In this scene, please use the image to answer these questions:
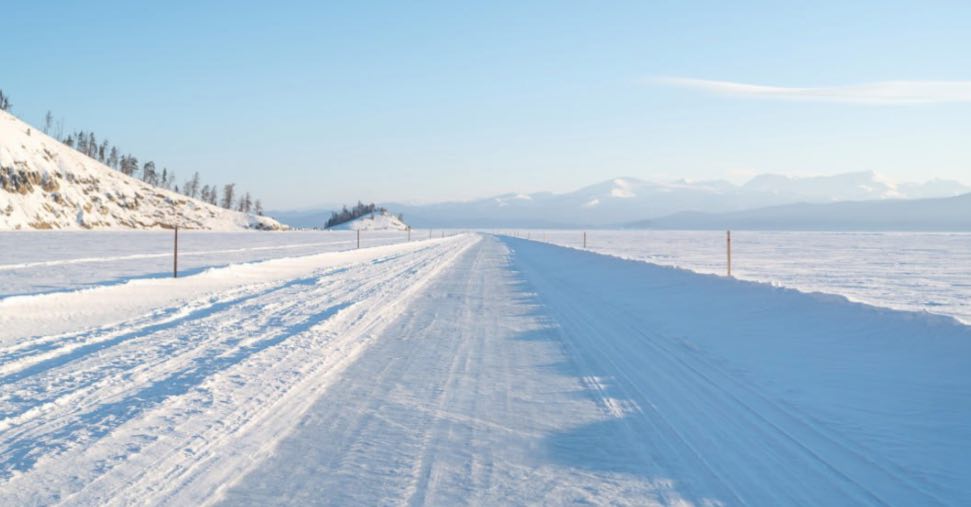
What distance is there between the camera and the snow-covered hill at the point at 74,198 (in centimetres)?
9906

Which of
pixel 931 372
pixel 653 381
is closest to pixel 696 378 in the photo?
pixel 653 381

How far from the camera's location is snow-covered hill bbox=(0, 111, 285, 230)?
99062 millimetres

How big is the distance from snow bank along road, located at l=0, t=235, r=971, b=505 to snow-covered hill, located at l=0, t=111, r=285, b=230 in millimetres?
96629

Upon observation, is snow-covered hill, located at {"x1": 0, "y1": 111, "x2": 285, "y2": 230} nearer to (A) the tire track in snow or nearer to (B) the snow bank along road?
(A) the tire track in snow

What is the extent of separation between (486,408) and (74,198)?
125102 mm

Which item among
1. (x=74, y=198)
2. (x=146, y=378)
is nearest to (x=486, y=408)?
(x=146, y=378)

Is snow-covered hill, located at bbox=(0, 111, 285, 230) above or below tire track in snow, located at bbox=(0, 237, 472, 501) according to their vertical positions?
above

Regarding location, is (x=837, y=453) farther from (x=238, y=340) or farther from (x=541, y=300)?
(x=541, y=300)

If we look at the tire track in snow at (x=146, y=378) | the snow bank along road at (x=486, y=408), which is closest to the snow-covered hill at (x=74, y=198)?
the tire track in snow at (x=146, y=378)

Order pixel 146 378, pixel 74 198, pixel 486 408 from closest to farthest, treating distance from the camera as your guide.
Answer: pixel 486 408 → pixel 146 378 → pixel 74 198

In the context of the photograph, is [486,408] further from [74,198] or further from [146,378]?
[74,198]

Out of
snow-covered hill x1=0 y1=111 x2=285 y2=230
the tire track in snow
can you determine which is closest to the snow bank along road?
the tire track in snow

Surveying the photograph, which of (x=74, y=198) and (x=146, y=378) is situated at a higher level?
(x=74, y=198)

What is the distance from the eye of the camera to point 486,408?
6.49 metres
